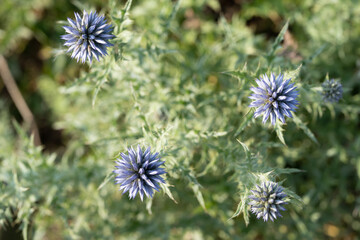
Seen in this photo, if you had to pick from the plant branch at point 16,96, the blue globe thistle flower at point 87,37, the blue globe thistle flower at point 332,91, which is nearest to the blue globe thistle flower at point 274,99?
the blue globe thistle flower at point 332,91

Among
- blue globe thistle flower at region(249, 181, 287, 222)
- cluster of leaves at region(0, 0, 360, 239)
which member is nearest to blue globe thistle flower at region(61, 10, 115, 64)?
cluster of leaves at region(0, 0, 360, 239)

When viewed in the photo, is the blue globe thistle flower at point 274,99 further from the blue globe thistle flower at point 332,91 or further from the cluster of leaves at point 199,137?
the blue globe thistle flower at point 332,91

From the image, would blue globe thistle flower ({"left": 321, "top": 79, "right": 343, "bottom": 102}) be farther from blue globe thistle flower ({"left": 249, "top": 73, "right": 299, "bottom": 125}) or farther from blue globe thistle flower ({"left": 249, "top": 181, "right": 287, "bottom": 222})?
blue globe thistle flower ({"left": 249, "top": 181, "right": 287, "bottom": 222})

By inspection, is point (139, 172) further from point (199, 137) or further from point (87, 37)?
point (87, 37)

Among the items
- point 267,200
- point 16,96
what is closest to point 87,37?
point 267,200

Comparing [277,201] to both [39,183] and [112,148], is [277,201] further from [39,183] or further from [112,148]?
[39,183]

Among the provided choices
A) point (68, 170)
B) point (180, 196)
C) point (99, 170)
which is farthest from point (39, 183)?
point (180, 196)
